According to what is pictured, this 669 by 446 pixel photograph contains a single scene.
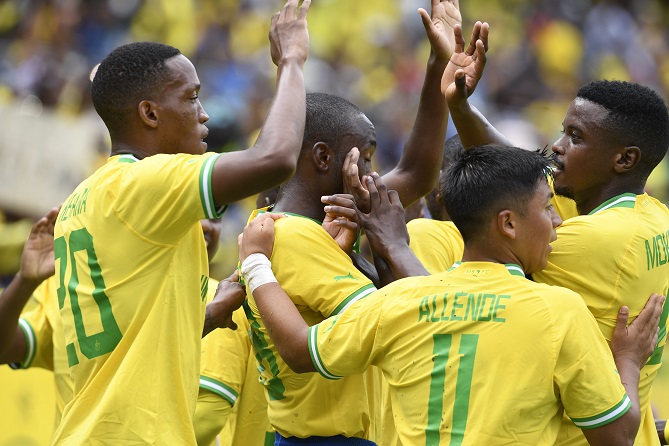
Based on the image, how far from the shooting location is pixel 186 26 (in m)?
13.9

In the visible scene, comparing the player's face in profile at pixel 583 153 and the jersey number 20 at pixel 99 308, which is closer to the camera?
the jersey number 20 at pixel 99 308

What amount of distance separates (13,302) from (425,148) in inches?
94.4

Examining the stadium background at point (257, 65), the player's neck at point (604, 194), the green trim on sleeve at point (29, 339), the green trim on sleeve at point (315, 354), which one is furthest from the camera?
the stadium background at point (257, 65)

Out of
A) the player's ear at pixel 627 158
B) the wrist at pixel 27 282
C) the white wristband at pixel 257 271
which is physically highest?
the player's ear at pixel 627 158

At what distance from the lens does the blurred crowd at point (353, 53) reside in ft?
42.2

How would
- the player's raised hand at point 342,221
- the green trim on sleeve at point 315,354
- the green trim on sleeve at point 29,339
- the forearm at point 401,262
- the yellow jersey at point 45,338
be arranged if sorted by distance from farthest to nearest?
1. the green trim on sleeve at point 29,339
2. the yellow jersey at point 45,338
3. the player's raised hand at point 342,221
4. the forearm at point 401,262
5. the green trim on sleeve at point 315,354

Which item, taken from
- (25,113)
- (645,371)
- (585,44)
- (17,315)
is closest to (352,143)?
(645,371)

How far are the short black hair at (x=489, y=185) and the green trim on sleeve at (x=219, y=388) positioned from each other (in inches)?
82.3

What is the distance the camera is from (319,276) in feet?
12.9

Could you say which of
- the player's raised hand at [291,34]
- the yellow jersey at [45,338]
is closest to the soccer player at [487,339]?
the player's raised hand at [291,34]

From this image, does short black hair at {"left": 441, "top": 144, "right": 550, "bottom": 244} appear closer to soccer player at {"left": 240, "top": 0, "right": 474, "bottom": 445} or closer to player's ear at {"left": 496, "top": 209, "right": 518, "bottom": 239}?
player's ear at {"left": 496, "top": 209, "right": 518, "bottom": 239}

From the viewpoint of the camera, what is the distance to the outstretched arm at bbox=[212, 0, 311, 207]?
345 cm

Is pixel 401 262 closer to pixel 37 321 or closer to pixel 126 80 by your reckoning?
pixel 126 80

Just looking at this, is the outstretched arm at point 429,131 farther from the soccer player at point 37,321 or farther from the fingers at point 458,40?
the soccer player at point 37,321
